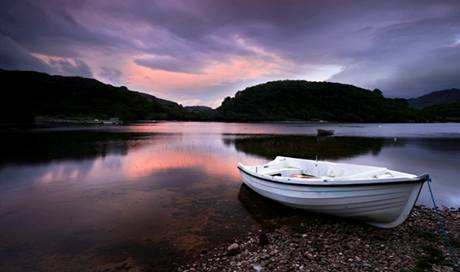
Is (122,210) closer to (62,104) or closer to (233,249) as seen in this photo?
(233,249)

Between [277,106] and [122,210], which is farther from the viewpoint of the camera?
[277,106]

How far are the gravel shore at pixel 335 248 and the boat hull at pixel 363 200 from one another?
0.47m

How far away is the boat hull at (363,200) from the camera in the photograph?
6902 mm

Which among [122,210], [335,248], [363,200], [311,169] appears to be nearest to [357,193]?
[363,200]

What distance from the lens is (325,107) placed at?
188375mm

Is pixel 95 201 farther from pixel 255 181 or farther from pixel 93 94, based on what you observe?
pixel 93 94

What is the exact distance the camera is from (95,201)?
39.4 ft

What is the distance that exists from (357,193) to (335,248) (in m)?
1.77

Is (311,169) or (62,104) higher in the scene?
(62,104)

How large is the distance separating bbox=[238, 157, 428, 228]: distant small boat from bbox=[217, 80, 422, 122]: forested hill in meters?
163

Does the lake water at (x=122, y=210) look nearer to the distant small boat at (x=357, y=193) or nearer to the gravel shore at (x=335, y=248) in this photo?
the gravel shore at (x=335, y=248)

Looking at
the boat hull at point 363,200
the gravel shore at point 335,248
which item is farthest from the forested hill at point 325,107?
the gravel shore at point 335,248

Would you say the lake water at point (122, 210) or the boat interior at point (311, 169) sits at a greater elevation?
the boat interior at point (311, 169)

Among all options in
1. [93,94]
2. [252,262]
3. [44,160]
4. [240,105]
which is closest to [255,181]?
[252,262]
